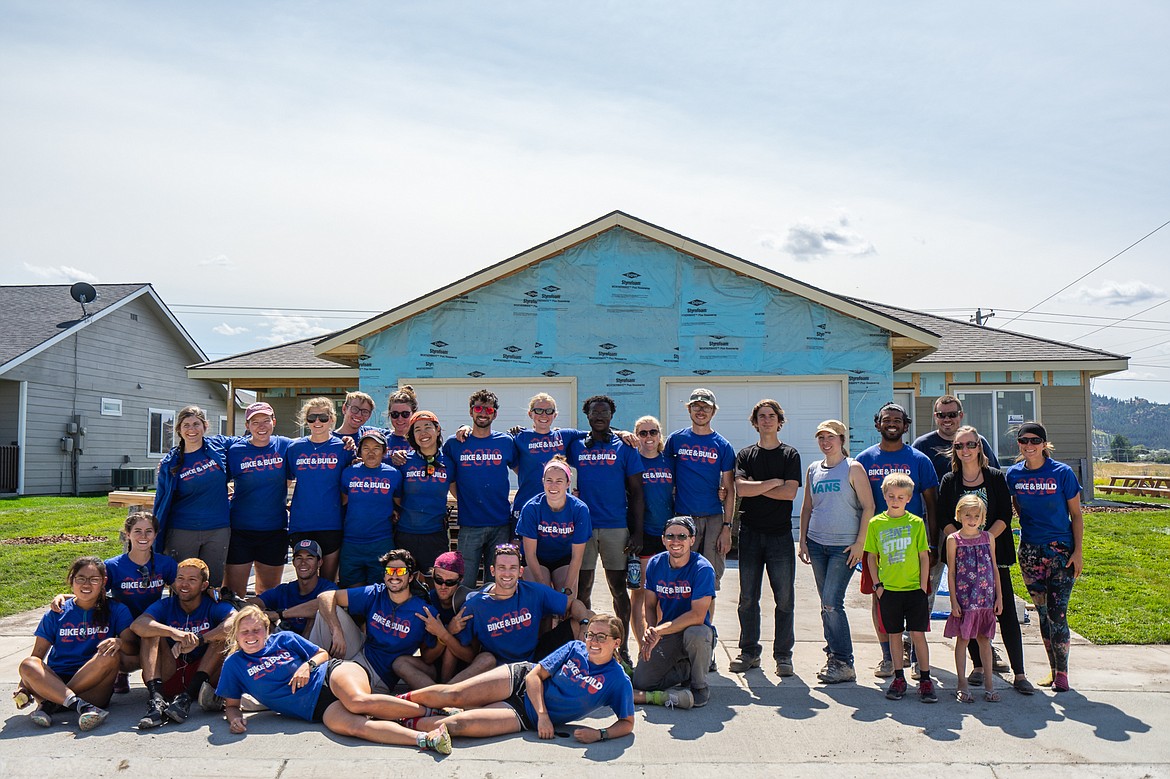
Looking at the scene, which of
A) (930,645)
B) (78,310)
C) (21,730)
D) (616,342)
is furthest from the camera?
(78,310)

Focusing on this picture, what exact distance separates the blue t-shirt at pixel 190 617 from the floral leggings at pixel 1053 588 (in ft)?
17.1

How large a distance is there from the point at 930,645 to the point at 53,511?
50.2ft

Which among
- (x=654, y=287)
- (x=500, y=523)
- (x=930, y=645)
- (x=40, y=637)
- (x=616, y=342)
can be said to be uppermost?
(x=654, y=287)

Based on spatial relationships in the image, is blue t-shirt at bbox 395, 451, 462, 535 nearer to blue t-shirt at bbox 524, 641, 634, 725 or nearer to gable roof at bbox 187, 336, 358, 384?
blue t-shirt at bbox 524, 641, 634, 725

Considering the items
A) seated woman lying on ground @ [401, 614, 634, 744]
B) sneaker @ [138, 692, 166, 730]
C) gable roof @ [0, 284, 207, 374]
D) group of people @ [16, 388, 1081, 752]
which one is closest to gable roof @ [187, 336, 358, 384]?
gable roof @ [0, 284, 207, 374]

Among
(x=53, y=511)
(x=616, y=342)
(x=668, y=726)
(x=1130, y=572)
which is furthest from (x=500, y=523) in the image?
(x=53, y=511)

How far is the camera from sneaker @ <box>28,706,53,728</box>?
4824 millimetres

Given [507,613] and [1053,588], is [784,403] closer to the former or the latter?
[1053,588]

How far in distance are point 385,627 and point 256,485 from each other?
1.58m

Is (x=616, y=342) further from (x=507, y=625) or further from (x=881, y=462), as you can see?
(x=507, y=625)

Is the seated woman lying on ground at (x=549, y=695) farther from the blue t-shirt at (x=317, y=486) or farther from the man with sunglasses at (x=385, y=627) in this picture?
the blue t-shirt at (x=317, y=486)

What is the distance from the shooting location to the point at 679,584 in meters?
5.37

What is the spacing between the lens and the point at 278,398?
18.9 meters

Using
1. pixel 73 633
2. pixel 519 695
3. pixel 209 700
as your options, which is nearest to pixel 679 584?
pixel 519 695
